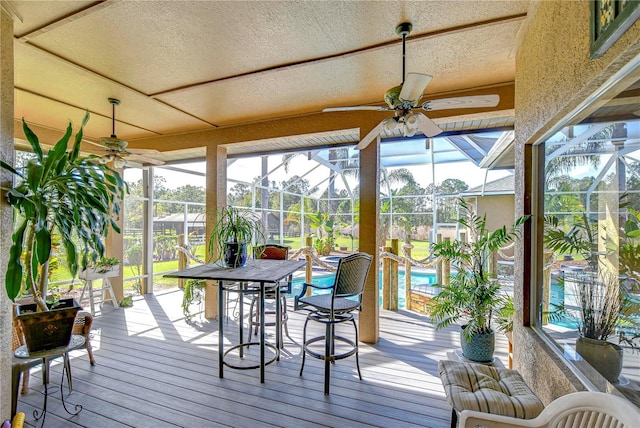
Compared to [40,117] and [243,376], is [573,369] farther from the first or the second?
[40,117]

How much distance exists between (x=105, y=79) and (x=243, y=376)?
3.07 metres

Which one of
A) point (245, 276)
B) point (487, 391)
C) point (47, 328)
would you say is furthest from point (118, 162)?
point (487, 391)

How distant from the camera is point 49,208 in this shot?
6.06 feet

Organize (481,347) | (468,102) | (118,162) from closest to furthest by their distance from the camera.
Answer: (468,102) < (481,347) < (118,162)

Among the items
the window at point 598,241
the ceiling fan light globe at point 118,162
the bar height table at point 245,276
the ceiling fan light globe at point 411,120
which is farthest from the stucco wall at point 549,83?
the ceiling fan light globe at point 118,162

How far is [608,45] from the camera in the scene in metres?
1.05

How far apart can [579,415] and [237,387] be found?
2.27 meters

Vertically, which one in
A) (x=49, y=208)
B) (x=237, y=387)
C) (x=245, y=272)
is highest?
(x=49, y=208)

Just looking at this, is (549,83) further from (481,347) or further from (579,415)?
(481,347)

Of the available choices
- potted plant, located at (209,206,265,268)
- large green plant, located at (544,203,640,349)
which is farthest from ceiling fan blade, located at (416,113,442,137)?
potted plant, located at (209,206,265,268)

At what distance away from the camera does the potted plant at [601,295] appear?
1.14m

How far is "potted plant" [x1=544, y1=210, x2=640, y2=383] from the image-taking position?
1.14 m

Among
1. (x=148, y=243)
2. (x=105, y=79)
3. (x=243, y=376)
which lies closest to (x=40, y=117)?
(x=105, y=79)

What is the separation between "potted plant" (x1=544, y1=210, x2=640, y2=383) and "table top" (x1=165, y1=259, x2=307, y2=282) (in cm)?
179
